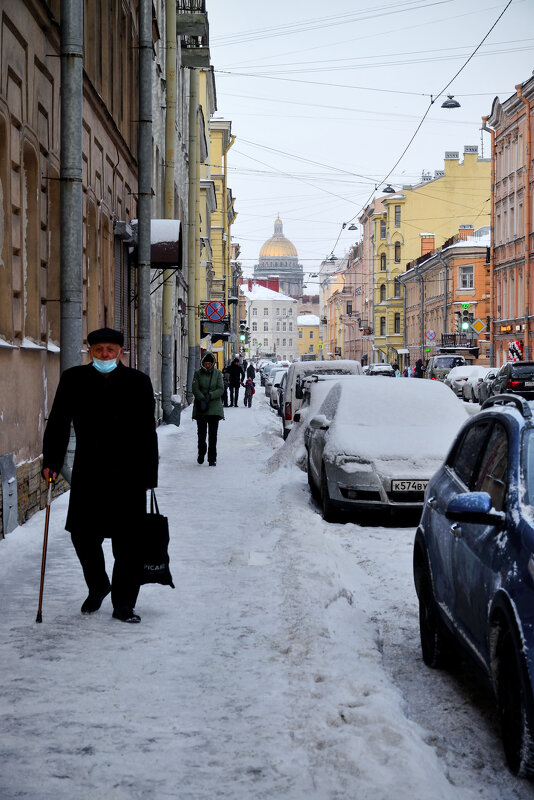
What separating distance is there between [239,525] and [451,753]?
658cm

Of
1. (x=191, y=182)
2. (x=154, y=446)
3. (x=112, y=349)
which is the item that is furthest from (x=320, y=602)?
(x=191, y=182)

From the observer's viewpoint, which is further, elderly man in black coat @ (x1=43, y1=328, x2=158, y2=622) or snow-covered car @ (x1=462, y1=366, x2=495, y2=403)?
snow-covered car @ (x1=462, y1=366, x2=495, y2=403)

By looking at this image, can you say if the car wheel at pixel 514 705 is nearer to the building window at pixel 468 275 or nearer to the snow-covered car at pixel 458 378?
the snow-covered car at pixel 458 378

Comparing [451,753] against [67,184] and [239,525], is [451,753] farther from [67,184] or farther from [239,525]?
[67,184]

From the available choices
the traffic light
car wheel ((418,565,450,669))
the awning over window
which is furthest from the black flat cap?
the traffic light

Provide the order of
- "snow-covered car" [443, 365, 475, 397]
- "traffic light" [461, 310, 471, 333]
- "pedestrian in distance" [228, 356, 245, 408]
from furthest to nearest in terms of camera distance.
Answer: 1. "traffic light" [461, 310, 471, 333]
2. "snow-covered car" [443, 365, 475, 397]
3. "pedestrian in distance" [228, 356, 245, 408]

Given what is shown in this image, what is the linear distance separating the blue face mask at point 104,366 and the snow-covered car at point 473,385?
4009 centimetres

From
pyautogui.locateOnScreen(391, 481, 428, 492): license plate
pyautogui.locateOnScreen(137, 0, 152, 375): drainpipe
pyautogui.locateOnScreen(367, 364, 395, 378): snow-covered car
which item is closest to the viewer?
pyautogui.locateOnScreen(391, 481, 428, 492): license plate

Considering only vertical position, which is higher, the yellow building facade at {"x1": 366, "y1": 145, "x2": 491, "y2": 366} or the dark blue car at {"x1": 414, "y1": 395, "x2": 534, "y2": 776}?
the yellow building facade at {"x1": 366, "y1": 145, "x2": 491, "y2": 366}

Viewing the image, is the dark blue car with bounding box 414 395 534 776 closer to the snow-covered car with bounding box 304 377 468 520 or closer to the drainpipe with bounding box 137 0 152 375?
the snow-covered car with bounding box 304 377 468 520

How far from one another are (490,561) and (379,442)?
717 cm

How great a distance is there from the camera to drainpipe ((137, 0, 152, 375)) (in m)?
17.9

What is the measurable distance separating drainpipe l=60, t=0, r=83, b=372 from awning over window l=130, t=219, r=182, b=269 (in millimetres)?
8763

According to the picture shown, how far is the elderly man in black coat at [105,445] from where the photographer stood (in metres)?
6.49
